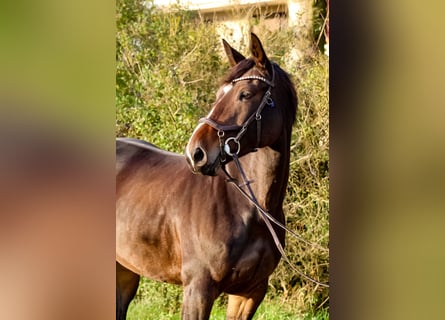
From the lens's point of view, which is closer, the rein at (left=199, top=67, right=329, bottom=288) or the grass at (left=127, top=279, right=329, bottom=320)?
the rein at (left=199, top=67, right=329, bottom=288)

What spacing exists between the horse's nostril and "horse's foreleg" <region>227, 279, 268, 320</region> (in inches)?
15.7

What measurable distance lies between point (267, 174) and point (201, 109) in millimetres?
278

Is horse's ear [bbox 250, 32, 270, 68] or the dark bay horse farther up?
horse's ear [bbox 250, 32, 270, 68]

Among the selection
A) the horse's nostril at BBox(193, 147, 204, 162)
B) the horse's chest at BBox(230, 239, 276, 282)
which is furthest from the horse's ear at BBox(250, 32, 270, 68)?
the horse's chest at BBox(230, 239, 276, 282)

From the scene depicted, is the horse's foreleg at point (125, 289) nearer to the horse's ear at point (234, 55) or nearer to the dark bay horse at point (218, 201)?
the dark bay horse at point (218, 201)

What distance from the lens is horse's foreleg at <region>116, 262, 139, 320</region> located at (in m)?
1.82

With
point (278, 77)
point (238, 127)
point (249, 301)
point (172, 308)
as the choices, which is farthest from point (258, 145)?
point (172, 308)

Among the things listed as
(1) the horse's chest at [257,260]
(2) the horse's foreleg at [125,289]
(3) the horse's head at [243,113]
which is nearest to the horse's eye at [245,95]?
(3) the horse's head at [243,113]

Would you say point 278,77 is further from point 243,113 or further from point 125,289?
point 125,289

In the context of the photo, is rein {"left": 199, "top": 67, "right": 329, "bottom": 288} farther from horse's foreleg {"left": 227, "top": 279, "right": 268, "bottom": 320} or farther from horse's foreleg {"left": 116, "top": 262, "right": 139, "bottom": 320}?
horse's foreleg {"left": 116, "top": 262, "right": 139, "bottom": 320}
